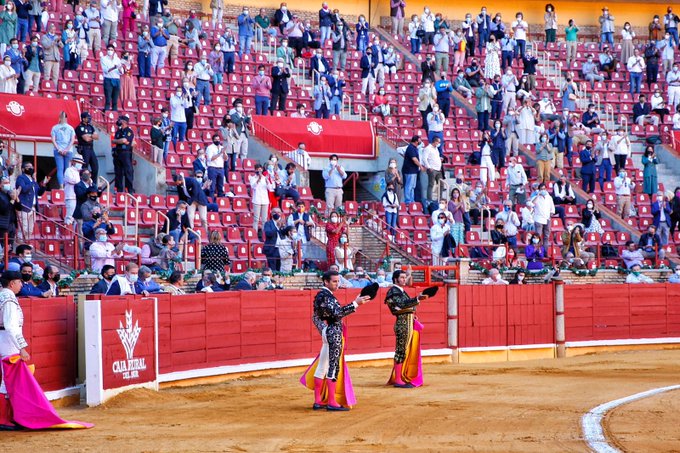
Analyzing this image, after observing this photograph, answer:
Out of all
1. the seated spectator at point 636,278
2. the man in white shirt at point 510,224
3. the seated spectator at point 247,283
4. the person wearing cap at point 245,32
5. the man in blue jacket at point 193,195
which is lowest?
the seated spectator at point 636,278

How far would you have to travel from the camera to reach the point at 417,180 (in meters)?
28.8

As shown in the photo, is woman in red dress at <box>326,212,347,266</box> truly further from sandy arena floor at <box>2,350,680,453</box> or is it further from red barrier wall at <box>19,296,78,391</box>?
red barrier wall at <box>19,296,78,391</box>

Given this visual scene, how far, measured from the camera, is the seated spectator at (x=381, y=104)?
1276 inches

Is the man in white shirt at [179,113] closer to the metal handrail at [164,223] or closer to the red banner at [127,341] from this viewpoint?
the metal handrail at [164,223]

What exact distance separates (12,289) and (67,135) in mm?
11254

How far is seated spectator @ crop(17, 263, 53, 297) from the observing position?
52.5ft

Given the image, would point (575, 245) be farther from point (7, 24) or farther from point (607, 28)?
point (607, 28)

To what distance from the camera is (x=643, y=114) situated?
3619 centimetres

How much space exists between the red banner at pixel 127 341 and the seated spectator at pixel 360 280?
6.48m

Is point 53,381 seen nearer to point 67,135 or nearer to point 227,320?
point 227,320

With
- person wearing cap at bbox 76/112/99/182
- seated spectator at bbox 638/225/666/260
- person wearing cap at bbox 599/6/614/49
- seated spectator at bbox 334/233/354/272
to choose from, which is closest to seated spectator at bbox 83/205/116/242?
person wearing cap at bbox 76/112/99/182

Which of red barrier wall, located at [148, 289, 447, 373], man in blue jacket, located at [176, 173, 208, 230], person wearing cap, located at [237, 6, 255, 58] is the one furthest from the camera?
person wearing cap, located at [237, 6, 255, 58]

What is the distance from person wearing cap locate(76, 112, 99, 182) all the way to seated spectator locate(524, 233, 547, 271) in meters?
8.78

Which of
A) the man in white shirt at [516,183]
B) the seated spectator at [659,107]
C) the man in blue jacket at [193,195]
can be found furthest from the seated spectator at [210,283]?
the seated spectator at [659,107]
